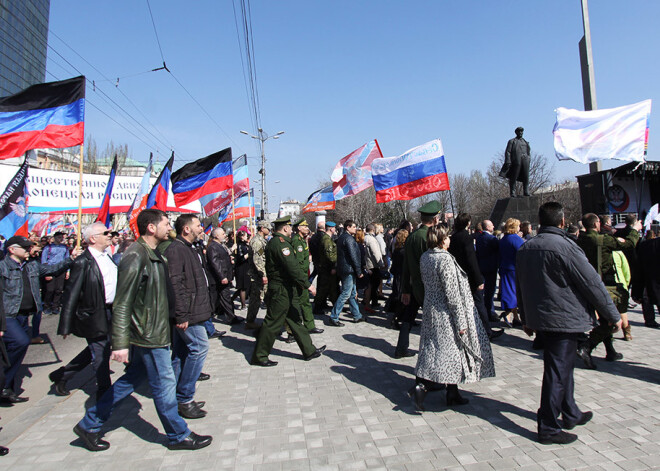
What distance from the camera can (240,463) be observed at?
324cm

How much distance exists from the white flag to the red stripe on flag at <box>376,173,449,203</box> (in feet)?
7.66

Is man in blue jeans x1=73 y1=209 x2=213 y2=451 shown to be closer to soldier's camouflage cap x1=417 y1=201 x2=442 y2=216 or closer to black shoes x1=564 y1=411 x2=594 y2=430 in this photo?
black shoes x1=564 y1=411 x2=594 y2=430

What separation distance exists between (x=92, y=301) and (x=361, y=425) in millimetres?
2833

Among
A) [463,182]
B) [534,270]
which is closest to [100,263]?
[534,270]

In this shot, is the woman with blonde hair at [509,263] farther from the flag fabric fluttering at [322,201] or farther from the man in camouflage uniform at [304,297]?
the flag fabric fluttering at [322,201]

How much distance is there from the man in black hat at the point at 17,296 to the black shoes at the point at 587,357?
20.5 feet

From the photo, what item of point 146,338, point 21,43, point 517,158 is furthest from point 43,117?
point 21,43

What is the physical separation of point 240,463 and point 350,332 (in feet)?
14.5

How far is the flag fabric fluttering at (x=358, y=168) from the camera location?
471 inches

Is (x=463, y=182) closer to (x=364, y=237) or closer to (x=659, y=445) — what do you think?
(x=364, y=237)

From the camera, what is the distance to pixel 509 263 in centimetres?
731

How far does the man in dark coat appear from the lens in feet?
13.5

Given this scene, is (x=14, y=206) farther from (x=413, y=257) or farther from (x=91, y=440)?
(x=413, y=257)

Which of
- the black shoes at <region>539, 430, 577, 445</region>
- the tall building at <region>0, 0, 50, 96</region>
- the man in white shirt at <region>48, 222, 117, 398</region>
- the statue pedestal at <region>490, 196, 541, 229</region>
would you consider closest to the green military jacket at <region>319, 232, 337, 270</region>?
the man in white shirt at <region>48, 222, 117, 398</region>
